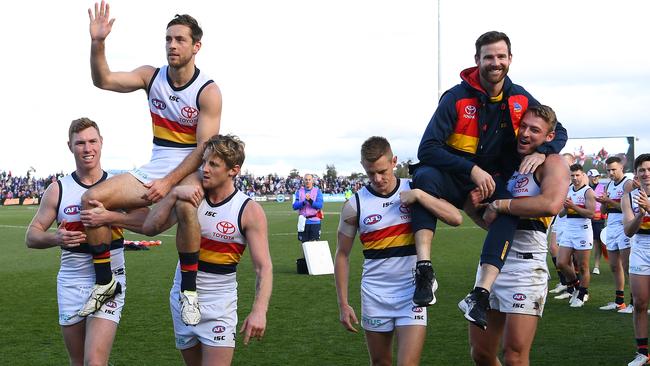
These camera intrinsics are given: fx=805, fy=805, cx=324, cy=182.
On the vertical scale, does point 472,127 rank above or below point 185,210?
above

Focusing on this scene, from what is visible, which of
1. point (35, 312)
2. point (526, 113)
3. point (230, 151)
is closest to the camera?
point (230, 151)

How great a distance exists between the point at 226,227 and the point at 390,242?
4.70ft

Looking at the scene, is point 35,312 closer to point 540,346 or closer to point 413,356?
point 540,346

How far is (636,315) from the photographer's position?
9688 mm

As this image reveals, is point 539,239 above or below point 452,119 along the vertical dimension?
below

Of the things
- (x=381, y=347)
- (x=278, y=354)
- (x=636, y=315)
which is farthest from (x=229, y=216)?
(x=636, y=315)

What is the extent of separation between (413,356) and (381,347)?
38 centimetres

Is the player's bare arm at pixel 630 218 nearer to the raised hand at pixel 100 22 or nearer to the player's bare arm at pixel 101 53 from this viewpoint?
the player's bare arm at pixel 101 53

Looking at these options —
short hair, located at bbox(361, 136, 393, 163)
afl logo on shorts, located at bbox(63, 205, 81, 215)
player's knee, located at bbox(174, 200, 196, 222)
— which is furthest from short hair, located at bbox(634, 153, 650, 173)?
afl logo on shorts, located at bbox(63, 205, 81, 215)

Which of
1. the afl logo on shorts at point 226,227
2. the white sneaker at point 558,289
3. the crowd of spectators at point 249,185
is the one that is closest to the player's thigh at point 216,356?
the afl logo on shorts at point 226,227

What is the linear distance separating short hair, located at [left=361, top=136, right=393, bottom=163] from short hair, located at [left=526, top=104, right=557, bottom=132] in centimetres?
118

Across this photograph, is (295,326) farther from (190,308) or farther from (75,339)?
(190,308)

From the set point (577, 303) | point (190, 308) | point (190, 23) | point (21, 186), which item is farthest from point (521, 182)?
point (21, 186)

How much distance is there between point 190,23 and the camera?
6.60 meters
